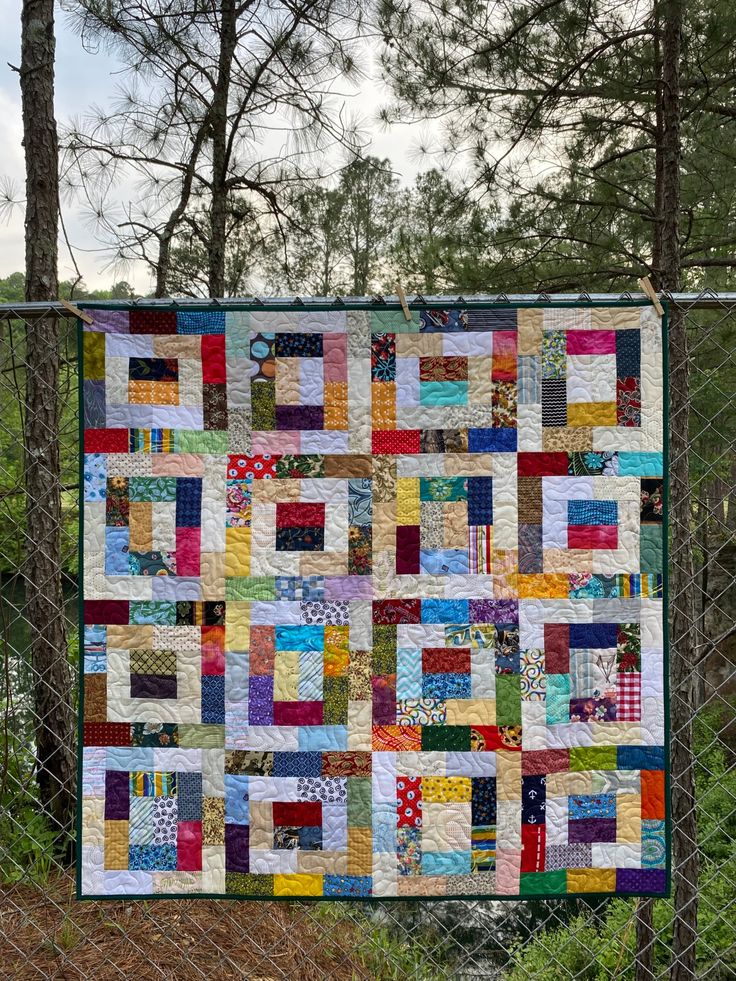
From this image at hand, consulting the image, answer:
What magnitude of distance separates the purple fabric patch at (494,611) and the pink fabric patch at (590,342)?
0.65 meters

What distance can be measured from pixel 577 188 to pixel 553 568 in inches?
109

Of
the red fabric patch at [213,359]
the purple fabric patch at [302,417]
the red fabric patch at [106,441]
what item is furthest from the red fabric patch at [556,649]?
the red fabric patch at [106,441]

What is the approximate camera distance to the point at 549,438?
71.0 inches

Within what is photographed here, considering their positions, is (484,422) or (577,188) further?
(577,188)

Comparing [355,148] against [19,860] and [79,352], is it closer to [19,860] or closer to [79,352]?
[79,352]

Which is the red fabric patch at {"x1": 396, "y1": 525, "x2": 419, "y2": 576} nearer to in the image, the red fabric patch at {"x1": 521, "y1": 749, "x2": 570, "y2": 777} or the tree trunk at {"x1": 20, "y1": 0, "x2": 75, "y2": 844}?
the red fabric patch at {"x1": 521, "y1": 749, "x2": 570, "y2": 777}

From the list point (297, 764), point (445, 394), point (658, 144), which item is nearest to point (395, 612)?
point (297, 764)

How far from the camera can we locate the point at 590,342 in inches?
71.3

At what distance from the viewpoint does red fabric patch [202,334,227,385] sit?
5.97 feet

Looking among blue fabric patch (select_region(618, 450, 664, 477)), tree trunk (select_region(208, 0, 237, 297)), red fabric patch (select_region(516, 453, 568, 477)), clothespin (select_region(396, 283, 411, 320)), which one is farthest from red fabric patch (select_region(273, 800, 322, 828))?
tree trunk (select_region(208, 0, 237, 297))

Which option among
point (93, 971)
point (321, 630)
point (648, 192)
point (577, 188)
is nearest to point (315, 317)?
point (321, 630)

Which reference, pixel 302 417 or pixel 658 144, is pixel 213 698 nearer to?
pixel 302 417

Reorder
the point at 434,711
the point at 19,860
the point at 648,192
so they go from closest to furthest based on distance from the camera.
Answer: the point at 434,711, the point at 19,860, the point at 648,192

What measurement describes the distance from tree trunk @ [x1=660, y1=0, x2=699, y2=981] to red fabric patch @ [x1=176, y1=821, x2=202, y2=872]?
130 centimetres
